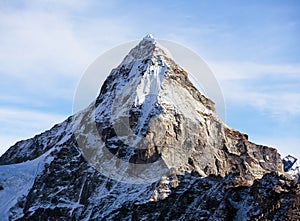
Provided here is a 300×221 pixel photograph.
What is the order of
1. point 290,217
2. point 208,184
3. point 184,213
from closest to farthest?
1. point 290,217
2. point 184,213
3. point 208,184

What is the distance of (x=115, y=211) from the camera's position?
19488 centimetres

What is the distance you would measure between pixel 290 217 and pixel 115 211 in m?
64.9

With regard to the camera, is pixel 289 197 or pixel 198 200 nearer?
pixel 289 197

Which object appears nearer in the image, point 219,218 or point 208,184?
point 219,218

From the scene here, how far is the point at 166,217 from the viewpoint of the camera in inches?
6772

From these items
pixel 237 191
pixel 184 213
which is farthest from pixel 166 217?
pixel 237 191

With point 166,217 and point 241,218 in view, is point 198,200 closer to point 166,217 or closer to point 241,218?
point 166,217

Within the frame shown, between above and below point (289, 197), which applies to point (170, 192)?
above

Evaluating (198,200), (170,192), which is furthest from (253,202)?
(170,192)

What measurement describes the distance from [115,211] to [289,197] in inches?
2457

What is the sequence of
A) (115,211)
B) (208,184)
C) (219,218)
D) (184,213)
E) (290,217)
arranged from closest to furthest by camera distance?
(290,217) → (219,218) → (184,213) → (208,184) → (115,211)

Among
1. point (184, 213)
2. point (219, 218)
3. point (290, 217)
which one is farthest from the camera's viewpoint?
point (184, 213)

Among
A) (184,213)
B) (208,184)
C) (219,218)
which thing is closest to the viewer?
(219,218)

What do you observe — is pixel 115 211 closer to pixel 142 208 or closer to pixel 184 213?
pixel 142 208
